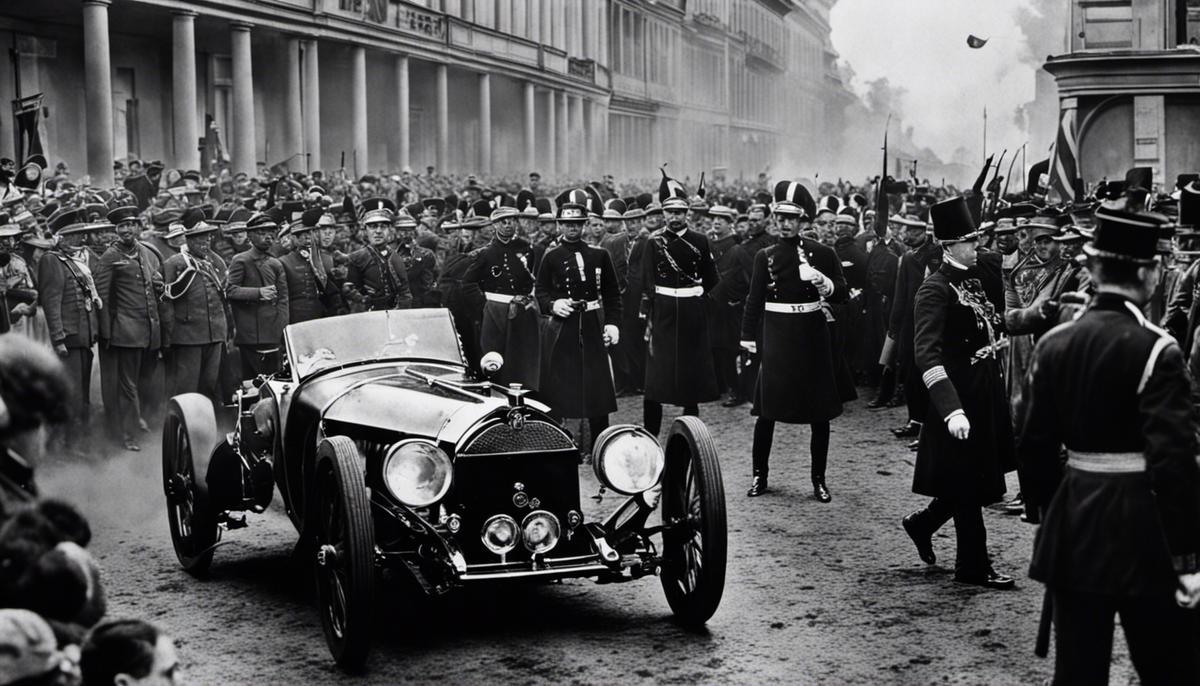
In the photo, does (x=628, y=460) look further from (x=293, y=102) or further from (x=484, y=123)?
(x=484, y=123)

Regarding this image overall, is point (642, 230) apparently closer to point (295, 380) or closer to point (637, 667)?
point (295, 380)

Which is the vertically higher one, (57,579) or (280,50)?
(280,50)

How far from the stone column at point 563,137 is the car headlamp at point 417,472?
51421 millimetres

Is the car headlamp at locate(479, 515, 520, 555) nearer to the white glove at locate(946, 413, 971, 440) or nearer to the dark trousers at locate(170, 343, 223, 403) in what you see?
the white glove at locate(946, 413, 971, 440)

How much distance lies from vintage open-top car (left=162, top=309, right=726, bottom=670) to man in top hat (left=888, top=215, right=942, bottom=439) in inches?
224

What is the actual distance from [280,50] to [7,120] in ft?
26.4

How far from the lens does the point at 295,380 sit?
801 centimetres

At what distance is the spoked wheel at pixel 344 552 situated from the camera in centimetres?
608

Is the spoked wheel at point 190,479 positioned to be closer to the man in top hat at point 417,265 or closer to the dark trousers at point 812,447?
the dark trousers at point 812,447

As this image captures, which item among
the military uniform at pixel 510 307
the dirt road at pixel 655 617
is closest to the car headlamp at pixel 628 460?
the dirt road at pixel 655 617

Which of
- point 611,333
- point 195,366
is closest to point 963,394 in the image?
point 611,333

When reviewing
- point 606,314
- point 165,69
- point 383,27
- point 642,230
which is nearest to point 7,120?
point 165,69

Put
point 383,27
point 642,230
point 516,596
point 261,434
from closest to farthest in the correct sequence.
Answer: point 516,596 → point 261,434 → point 642,230 → point 383,27

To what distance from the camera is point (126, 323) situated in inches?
503
